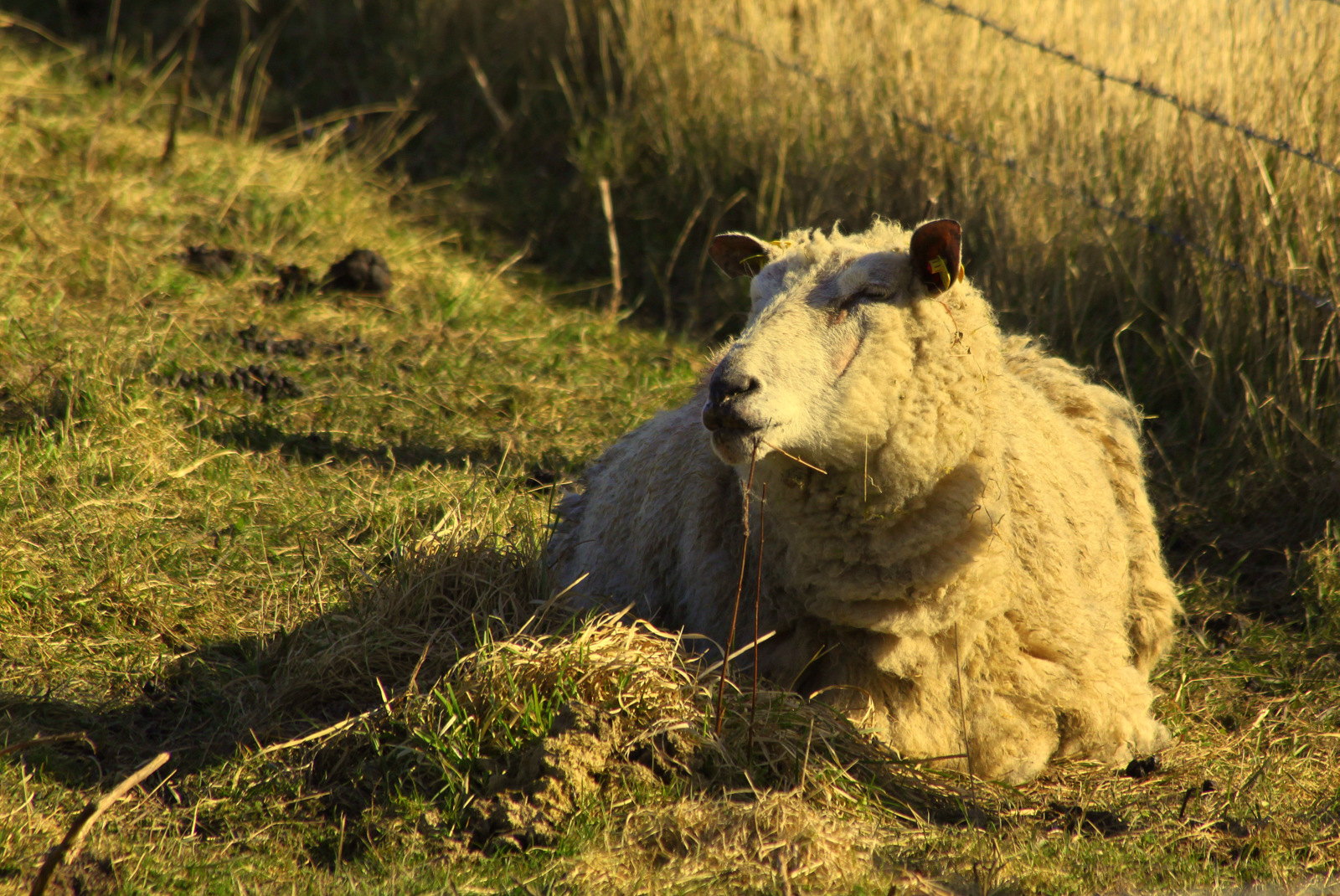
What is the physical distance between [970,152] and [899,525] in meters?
3.24

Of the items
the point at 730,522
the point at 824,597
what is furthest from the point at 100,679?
the point at 824,597

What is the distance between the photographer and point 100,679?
3.30 m

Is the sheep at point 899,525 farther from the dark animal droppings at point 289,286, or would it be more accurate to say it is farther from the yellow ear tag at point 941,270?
the dark animal droppings at point 289,286

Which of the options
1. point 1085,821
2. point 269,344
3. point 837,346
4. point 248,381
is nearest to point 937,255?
point 837,346

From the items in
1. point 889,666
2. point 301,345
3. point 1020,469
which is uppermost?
point 1020,469

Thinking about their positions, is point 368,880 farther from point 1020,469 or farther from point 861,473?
point 1020,469

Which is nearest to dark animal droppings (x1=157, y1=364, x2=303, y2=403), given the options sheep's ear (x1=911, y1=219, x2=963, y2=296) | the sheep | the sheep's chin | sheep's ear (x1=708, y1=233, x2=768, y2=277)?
the sheep

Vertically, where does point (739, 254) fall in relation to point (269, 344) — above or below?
above

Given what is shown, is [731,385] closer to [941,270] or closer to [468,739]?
[941,270]

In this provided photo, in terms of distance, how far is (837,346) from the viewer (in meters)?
2.74

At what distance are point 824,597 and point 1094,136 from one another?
3.35 m

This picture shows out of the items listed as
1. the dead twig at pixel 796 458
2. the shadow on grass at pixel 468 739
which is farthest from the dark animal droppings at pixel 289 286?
the dead twig at pixel 796 458

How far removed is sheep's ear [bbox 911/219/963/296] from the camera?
8.94ft

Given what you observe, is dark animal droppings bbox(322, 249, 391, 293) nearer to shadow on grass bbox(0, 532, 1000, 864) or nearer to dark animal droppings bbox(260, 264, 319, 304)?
dark animal droppings bbox(260, 264, 319, 304)
